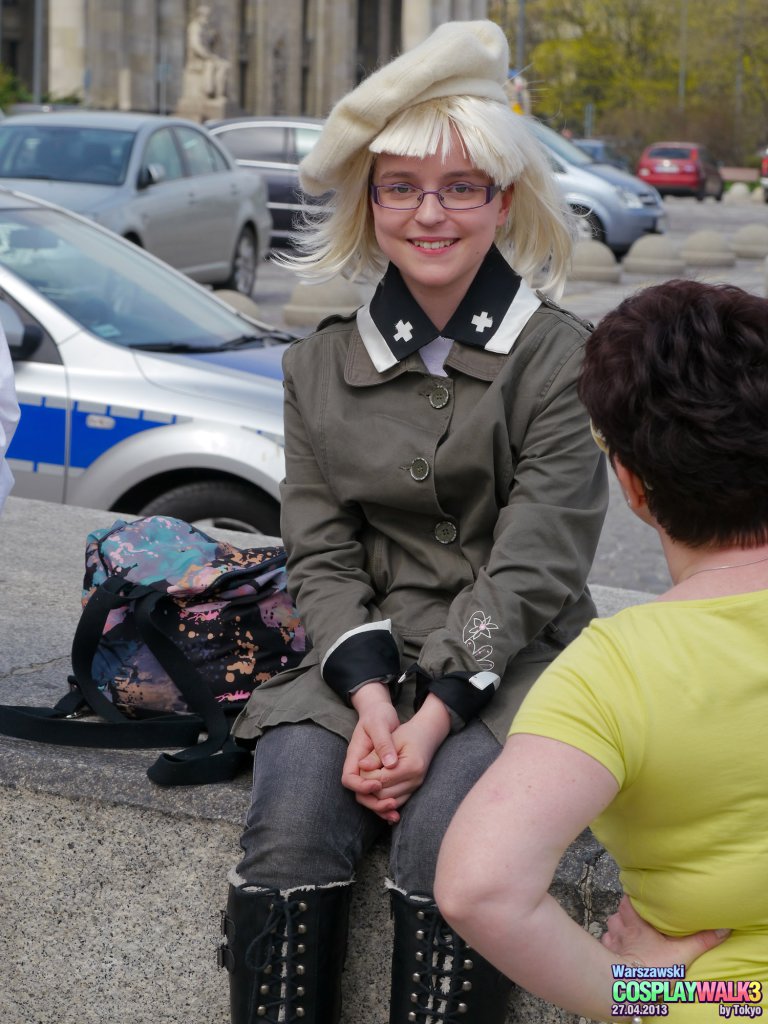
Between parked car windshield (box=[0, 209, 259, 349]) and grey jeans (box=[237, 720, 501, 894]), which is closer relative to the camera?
grey jeans (box=[237, 720, 501, 894])

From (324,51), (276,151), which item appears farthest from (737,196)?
(276,151)

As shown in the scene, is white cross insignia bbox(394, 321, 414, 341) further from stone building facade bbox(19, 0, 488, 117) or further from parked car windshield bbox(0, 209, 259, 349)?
stone building facade bbox(19, 0, 488, 117)

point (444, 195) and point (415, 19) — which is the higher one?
point (444, 195)

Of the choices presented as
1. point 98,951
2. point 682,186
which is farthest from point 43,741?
point 682,186

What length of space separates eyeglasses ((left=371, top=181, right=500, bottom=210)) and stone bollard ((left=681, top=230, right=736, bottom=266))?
1993 centimetres

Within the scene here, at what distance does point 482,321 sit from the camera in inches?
116

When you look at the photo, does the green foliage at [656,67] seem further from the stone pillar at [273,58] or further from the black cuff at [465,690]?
the black cuff at [465,690]

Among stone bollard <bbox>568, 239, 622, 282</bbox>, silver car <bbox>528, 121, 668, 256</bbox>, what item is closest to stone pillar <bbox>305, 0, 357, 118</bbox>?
silver car <bbox>528, 121, 668, 256</bbox>

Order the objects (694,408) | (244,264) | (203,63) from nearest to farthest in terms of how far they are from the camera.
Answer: (694,408) → (244,264) → (203,63)

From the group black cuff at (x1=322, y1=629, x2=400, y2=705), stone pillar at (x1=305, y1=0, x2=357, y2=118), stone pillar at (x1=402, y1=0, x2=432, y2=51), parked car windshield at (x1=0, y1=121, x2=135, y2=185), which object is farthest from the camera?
stone pillar at (x1=402, y1=0, x2=432, y2=51)

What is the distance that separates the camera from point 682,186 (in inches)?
1981

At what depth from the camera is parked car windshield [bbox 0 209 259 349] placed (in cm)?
611

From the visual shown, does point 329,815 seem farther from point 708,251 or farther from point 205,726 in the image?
point 708,251

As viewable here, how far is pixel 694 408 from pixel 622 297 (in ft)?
12.1
